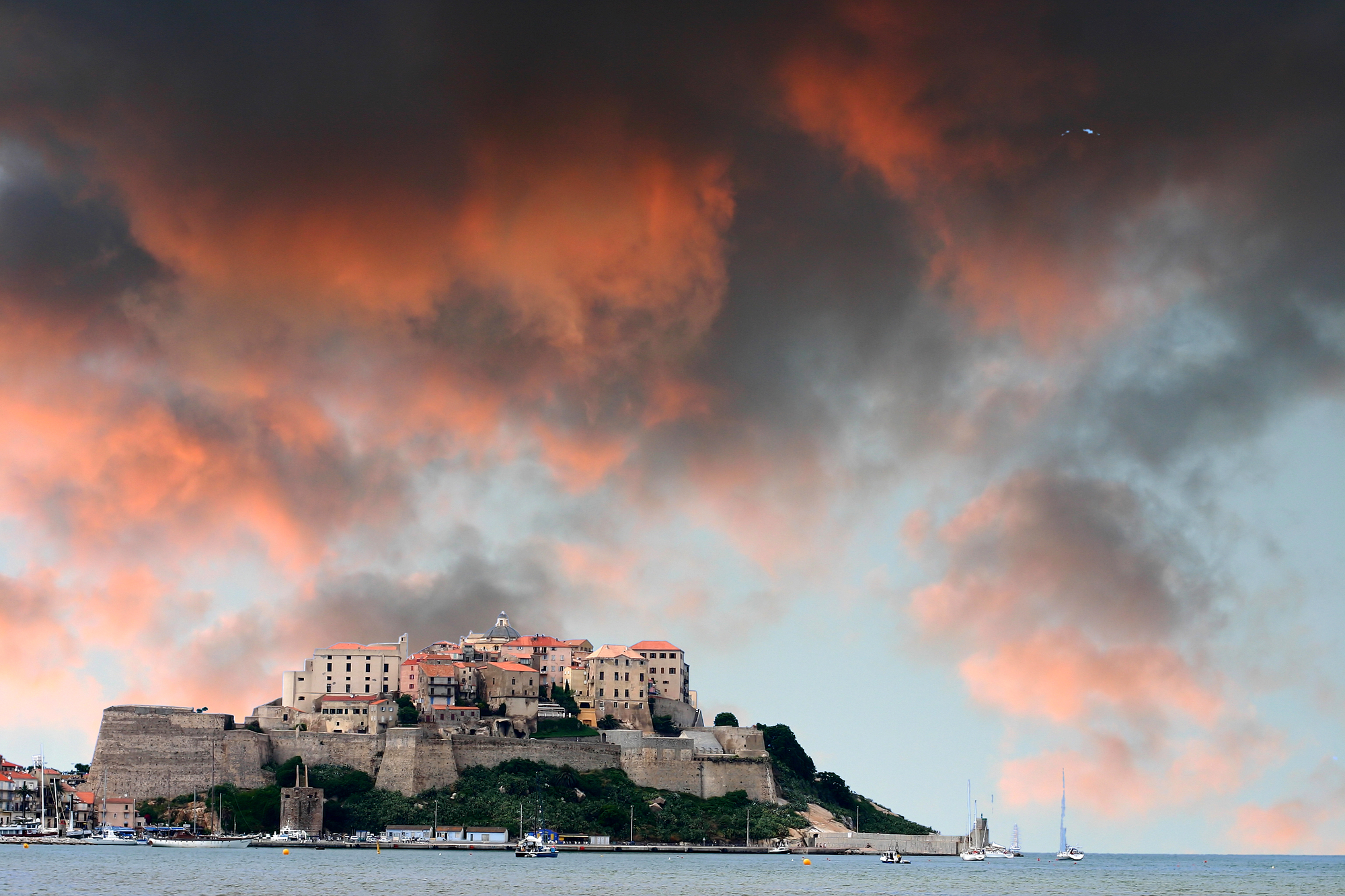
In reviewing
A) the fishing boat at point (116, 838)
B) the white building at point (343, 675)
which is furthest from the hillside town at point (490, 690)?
the fishing boat at point (116, 838)

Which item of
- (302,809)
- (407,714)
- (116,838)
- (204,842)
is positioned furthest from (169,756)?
(407,714)

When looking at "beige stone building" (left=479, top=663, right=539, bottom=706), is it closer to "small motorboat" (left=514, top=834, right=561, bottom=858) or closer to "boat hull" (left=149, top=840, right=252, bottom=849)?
"small motorboat" (left=514, top=834, right=561, bottom=858)

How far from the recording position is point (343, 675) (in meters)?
94.1

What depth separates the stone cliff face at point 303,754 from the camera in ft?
277

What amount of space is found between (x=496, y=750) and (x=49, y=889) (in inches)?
1520

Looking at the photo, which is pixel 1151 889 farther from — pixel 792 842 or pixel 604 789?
pixel 604 789

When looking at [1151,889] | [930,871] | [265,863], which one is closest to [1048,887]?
[1151,889]

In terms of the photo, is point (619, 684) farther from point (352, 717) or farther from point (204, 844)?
point (204, 844)

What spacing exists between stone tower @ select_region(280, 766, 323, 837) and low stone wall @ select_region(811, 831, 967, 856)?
1137 inches

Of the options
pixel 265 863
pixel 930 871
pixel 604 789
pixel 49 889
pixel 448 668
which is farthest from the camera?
pixel 448 668

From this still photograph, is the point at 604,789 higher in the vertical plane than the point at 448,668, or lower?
lower

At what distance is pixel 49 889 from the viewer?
51.0 meters

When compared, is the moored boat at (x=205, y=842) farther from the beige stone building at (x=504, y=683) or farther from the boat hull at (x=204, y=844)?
the beige stone building at (x=504, y=683)

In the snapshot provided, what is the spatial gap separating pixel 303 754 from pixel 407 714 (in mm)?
6946
